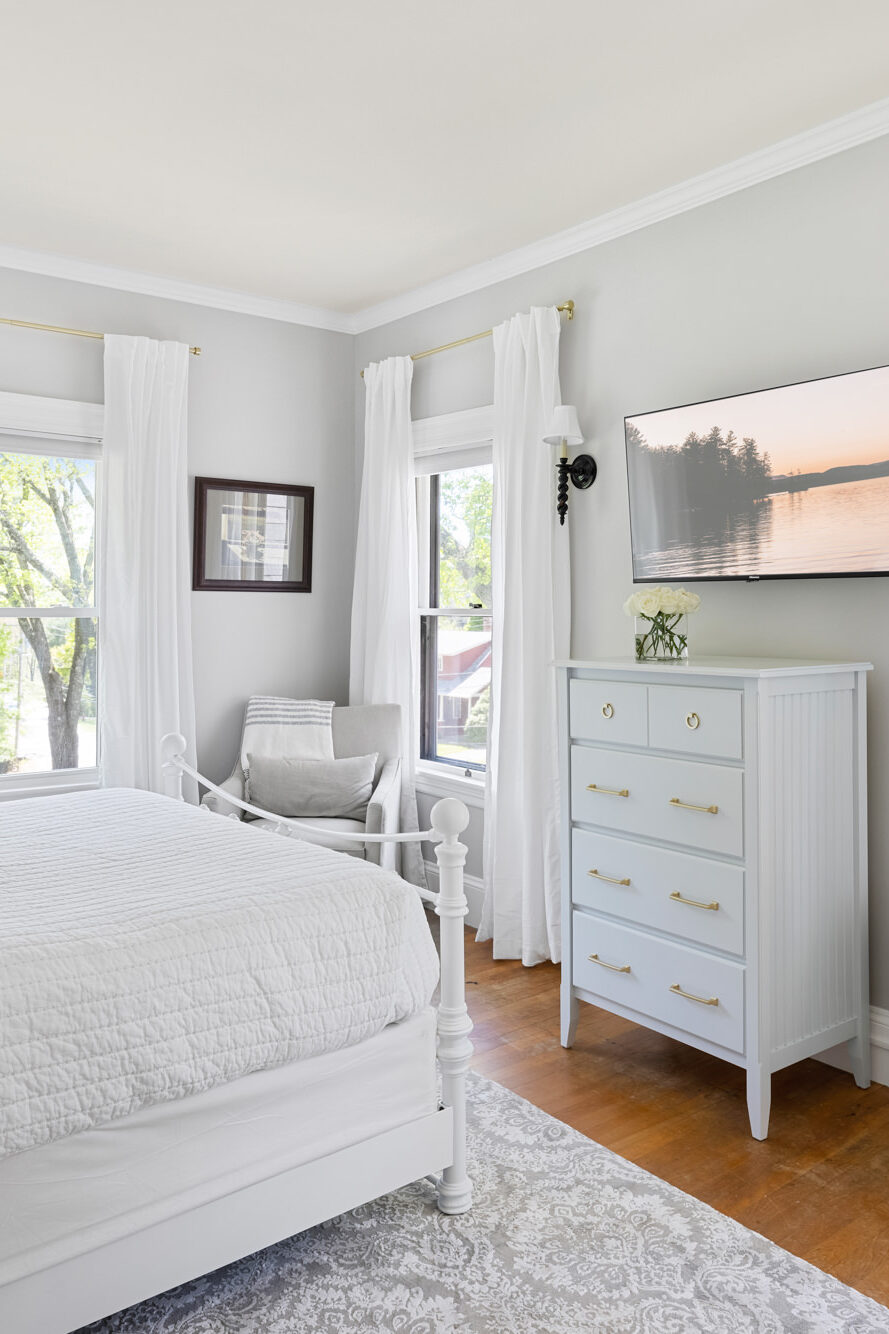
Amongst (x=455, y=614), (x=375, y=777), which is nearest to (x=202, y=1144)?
(x=375, y=777)

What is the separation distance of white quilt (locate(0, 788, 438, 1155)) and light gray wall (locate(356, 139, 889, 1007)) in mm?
1584

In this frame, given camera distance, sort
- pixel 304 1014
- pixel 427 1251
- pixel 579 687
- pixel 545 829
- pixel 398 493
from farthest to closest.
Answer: pixel 398 493
pixel 545 829
pixel 579 687
pixel 427 1251
pixel 304 1014

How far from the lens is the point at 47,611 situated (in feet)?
13.4

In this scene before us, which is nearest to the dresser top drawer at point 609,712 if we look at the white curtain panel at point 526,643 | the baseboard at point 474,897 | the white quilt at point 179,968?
the white curtain panel at point 526,643

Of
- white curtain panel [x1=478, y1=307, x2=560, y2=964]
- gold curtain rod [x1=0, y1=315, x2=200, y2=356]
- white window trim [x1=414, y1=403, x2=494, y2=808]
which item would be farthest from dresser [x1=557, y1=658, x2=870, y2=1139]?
gold curtain rod [x1=0, y1=315, x2=200, y2=356]

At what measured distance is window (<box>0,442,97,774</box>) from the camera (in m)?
4.02

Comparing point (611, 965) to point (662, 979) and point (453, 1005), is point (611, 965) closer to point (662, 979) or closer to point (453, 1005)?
point (662, 979)

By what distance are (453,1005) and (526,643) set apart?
188 cm

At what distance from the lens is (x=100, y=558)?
13.7 ft

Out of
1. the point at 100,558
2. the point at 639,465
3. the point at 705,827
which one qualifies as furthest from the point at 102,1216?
the point at 100,558

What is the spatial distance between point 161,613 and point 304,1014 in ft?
8.52

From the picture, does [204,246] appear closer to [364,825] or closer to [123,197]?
[123,197]

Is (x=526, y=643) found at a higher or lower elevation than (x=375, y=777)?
higher

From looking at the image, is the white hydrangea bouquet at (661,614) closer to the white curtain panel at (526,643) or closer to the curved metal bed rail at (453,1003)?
the white curtain panel at (526,643)
